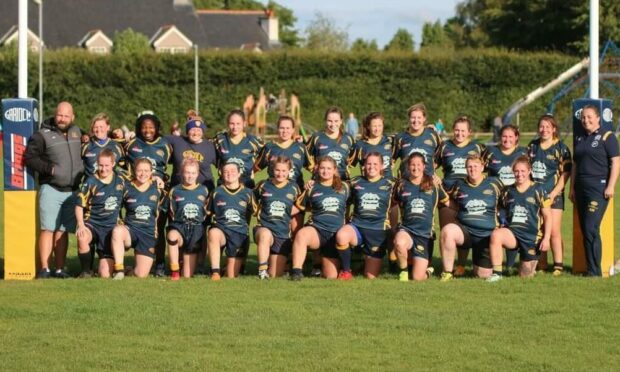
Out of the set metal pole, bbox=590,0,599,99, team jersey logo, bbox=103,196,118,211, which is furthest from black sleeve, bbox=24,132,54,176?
metal pole, bbox=590,0,599,99

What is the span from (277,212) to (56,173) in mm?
2111

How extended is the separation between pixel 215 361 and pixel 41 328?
1.72m

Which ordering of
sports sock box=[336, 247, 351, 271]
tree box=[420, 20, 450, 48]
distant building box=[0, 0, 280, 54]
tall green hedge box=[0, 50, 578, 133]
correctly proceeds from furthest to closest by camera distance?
tree box=[420, 20, 450, 48]
distant building box=[0, 0, 280, 54]
tall green hedge box=[0, 50, 578, 133]
sports sock box=[336, 247, 351, 271]

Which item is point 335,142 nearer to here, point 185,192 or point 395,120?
point 185,192

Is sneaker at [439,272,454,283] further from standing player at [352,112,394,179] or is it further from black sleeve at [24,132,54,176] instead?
black sleeve at [24,132,54,176]

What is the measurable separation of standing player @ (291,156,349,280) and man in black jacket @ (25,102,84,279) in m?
2.17

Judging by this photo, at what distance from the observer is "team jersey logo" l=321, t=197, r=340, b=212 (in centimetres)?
1030

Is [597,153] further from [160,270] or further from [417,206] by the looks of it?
[160,270]

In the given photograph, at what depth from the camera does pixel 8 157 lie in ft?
34.0

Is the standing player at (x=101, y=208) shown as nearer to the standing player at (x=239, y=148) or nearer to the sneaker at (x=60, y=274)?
the sneaker at (x=60, y=274)

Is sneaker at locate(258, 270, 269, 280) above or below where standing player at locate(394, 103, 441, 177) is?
below

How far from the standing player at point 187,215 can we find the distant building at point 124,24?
166 ft

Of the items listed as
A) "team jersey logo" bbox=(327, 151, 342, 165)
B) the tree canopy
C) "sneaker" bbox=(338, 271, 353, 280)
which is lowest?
"sneaker" bbox=(338, 271, 353, 280)

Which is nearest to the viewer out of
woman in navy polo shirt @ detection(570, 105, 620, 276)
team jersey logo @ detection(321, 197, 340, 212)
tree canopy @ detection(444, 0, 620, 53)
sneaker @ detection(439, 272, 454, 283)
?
sneaker @ detection(439, 272, 454, 283)
